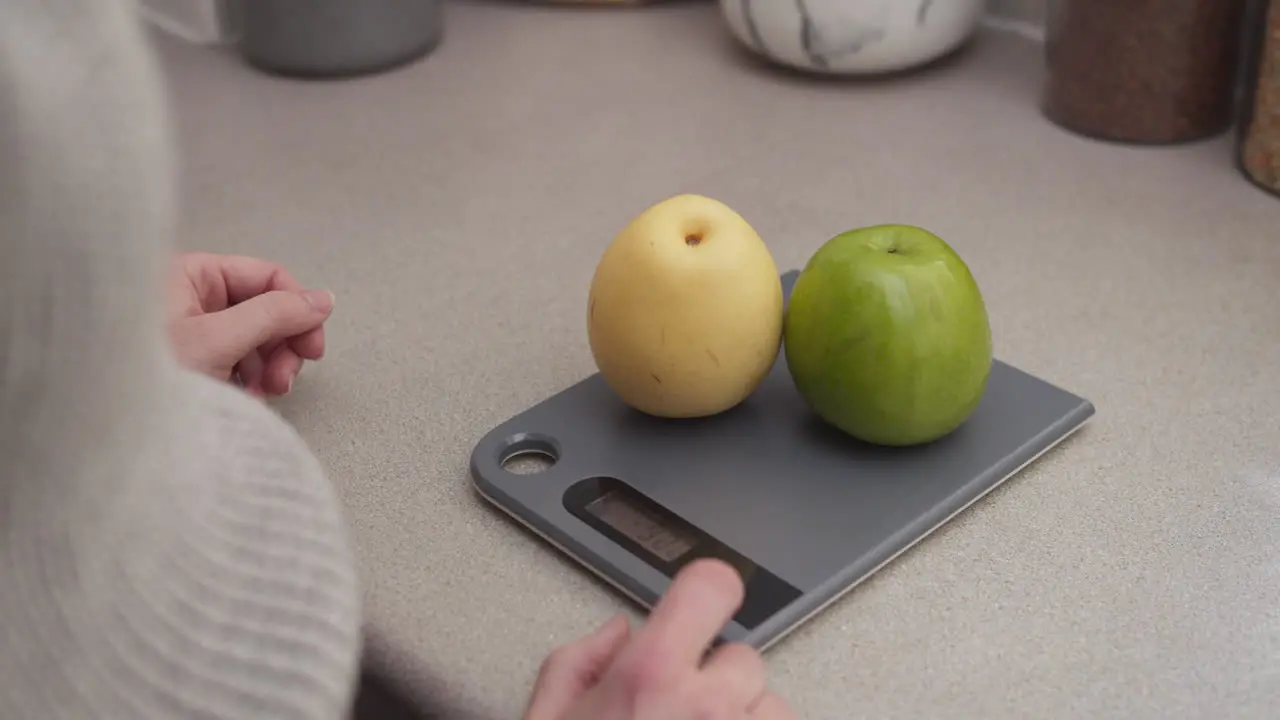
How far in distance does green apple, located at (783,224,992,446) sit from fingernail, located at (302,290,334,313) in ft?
0.79

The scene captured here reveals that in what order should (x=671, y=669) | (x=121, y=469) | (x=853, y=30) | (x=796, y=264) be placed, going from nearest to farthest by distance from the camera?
(x=121, y=469)
(x=671, y=669)
(x=796, y=264)
(x=853, y=30)

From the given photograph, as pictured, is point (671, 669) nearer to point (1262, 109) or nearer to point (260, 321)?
point (260, 321)

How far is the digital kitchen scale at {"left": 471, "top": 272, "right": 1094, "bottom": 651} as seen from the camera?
53 cm

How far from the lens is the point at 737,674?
46 cm

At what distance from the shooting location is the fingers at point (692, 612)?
1.51ft

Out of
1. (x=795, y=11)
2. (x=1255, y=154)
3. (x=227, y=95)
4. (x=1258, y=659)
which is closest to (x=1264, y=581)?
(x=1258, y=659)

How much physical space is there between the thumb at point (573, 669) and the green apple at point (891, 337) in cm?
15

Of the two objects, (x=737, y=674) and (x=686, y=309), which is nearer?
(x=737, y=674)

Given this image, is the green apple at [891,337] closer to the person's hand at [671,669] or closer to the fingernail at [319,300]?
the person's hand at [671,669]

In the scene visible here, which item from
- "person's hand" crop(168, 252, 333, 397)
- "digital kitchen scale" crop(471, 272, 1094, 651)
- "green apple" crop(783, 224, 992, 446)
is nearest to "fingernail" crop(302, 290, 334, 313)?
"person's hand" crop(168, 252, 333, 397)

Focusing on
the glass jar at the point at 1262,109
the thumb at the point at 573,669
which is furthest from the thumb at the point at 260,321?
the glass jar at the point at 1262,109

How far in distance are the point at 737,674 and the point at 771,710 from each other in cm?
2

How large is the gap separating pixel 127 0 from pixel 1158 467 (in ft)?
1.62

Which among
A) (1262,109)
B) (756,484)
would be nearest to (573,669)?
(756,484)
